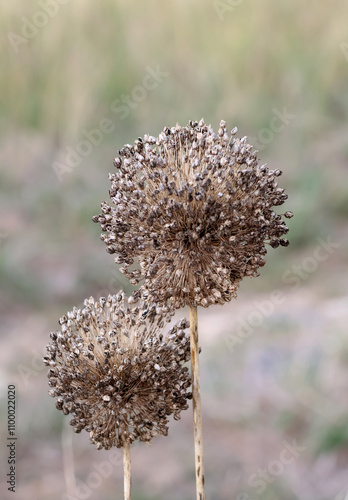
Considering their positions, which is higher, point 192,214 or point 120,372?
point 192,214

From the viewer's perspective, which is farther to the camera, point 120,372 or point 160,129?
point 160,129

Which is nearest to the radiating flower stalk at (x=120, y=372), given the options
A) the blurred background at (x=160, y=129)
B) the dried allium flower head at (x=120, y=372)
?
the dried allium flower head at (x=120, y=372)

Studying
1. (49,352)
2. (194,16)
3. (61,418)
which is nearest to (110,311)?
(49,352)

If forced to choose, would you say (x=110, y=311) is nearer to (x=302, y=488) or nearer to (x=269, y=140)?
(x=302, y=488)

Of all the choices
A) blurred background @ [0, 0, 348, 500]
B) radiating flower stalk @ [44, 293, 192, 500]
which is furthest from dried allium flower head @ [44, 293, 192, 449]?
blurred background @ [0, 0, 348, 500]

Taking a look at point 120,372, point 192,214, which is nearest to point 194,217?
point 192,214

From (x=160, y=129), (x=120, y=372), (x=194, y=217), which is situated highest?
(x=160, y=129)

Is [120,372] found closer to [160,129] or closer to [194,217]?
[194,217]
